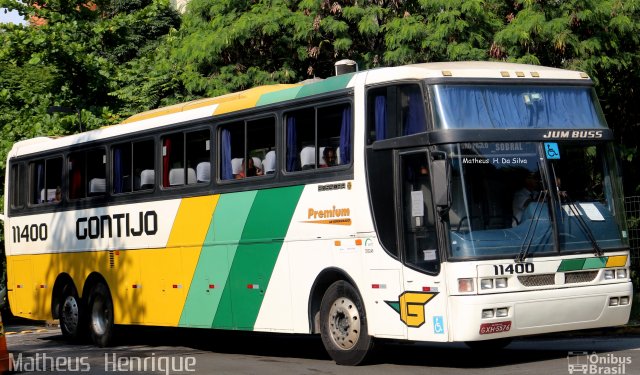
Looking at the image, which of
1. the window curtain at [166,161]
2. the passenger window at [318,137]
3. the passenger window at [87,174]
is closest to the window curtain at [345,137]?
the passenger window at [318,137]

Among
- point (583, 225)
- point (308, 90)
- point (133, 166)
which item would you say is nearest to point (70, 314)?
point (133, 166)

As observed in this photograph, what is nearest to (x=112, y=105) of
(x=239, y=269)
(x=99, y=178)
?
(x=99, y=178)

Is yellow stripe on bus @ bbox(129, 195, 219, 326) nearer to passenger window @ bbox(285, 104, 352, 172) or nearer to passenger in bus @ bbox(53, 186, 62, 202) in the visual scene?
passenger window @ bbox(285, 104, 352, 172)

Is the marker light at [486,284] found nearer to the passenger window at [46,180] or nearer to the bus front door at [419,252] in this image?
the bus front door at [419,252]

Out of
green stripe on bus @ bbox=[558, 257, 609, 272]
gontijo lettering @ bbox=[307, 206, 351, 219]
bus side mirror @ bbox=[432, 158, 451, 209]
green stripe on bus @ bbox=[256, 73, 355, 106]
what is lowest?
green stripe on bus @ bbox=[558, 257, 609, 272]

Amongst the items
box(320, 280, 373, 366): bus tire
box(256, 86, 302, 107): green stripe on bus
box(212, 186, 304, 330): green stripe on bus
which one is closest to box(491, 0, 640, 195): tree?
box(256, 86, 302, 107): green stripe on bus

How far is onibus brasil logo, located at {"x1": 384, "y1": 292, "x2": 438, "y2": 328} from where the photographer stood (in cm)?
1227

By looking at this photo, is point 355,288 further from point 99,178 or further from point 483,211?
point 99,178

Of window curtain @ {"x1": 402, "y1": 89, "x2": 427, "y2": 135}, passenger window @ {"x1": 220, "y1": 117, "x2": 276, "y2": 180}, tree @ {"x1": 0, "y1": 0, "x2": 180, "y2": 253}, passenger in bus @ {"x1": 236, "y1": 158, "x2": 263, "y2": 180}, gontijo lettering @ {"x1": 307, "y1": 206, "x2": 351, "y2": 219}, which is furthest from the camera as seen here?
tree @ {"x1": 0, "y1": 0, "x2": 180, "y2": 253}

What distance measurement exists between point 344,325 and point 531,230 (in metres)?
2.71

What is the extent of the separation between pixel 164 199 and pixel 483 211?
667 cm

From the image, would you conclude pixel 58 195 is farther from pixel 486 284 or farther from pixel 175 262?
pixel 486 284

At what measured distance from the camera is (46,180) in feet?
68.8

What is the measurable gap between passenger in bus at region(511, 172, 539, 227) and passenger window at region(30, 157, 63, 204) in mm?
10728
